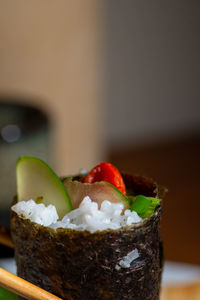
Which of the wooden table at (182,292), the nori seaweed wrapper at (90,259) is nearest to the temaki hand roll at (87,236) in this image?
the nori seaweed wrapper at (90,259)

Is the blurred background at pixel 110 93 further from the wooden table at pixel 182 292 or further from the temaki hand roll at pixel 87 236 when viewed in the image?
the temaki hand roll at pixel 87 236

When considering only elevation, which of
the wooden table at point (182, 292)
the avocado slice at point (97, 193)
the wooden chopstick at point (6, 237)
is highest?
the avocado slice at point (97, 193)

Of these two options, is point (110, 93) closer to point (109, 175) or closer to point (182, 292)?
point (182, 292)

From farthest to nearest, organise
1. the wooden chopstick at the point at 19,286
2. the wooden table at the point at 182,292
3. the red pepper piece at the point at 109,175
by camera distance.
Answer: the wooden table at the point at 182,292 → the red pepper piece at the point at 109,175 → the wooden chopstick at the point at 19,286

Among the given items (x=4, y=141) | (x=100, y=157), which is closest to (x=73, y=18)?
(x=100, y=157)

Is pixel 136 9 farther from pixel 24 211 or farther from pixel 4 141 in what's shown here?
pixel 24 211

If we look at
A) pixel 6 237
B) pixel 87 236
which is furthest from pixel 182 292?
pixel 87 236
